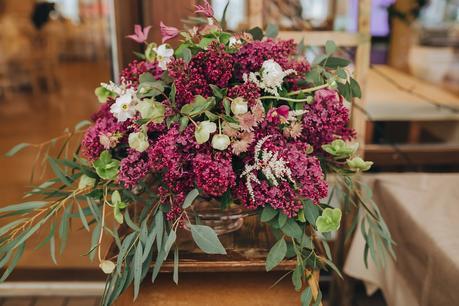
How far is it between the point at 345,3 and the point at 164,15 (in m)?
0.90

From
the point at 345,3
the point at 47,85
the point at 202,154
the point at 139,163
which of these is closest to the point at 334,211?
the point at 202,154

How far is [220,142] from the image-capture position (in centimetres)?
92

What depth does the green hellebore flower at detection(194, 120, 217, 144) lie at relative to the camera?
3.02ft

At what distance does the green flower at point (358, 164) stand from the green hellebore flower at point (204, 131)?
0.37m

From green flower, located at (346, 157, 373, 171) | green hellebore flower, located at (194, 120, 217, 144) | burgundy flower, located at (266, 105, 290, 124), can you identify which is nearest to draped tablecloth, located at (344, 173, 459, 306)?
green flower, located at (346, 157, 373, 171)

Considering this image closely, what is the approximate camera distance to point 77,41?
890cm

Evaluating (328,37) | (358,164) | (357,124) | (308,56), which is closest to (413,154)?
(357,124)

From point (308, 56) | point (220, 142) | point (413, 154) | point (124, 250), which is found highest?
point (308, 56)

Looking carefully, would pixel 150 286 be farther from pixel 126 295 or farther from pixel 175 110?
pixel 175 110

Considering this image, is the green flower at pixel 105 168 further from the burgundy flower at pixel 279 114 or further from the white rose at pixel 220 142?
the burgundy flower at pixel 279 114

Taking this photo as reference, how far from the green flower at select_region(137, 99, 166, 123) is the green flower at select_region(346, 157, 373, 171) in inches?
17.8

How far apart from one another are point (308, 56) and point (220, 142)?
3.04ft

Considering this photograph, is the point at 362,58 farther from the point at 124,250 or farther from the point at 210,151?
the point at 124,250

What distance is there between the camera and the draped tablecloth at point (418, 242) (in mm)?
1240
